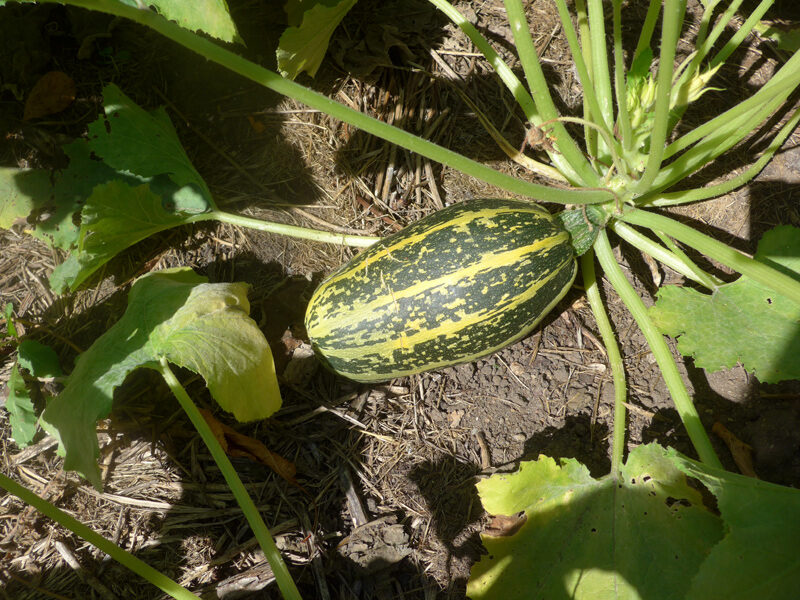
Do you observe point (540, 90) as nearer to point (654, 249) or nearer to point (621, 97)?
point (621, 97)

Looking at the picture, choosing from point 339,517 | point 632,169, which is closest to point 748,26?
point 632,169

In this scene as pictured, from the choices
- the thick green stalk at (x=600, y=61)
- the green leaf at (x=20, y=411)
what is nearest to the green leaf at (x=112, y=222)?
the green leaf at (x=20, y=411)

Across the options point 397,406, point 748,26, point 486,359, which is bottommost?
point 397,406

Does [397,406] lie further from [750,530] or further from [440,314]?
[750,530]

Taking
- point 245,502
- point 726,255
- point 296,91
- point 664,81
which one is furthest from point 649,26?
point 245,502

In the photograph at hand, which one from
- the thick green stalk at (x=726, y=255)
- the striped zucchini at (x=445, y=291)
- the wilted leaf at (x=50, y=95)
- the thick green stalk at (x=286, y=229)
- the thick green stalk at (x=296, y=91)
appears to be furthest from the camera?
A: the wilted leaf at (x=50, y=95)

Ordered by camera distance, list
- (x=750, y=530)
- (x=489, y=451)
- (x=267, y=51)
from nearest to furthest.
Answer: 1. (x=750, y=530)
2. (x=489, y=451)
3. (x=267, y=51)

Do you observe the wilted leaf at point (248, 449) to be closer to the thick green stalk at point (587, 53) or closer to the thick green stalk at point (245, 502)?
the thick green stalk at point (245, 502)
